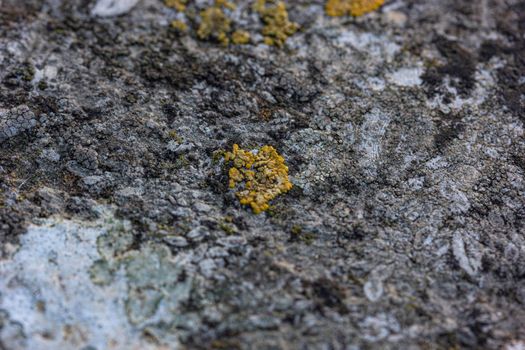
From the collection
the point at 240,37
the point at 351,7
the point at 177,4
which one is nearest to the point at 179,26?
the point at 177,4

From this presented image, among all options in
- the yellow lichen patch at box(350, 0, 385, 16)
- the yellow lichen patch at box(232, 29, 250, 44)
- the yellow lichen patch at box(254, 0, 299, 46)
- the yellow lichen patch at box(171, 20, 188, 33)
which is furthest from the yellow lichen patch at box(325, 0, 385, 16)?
the yellow lichen patch at box(171, 20, 188, 33)

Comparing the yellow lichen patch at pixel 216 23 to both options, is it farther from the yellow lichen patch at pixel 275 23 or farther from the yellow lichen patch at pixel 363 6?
the yellow lichen patch at pixel 363 6

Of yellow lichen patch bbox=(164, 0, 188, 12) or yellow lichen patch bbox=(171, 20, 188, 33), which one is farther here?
yellow lichen patch bbox=(164, 0, 188, 12)

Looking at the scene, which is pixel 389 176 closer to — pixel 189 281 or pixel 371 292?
pixel 371 292

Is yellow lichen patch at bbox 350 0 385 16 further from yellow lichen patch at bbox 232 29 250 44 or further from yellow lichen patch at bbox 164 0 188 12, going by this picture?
yellow lichen patch at bbox 164 0 188 12

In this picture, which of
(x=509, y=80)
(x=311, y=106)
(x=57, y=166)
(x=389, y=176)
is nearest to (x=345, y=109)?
(x=311, y=106)

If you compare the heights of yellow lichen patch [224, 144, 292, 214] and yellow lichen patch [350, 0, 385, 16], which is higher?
yellow lichen patch [350, 0, 385, 16]
